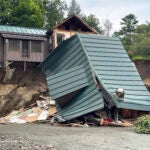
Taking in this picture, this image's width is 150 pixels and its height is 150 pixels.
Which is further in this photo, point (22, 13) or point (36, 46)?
point (22, 13)

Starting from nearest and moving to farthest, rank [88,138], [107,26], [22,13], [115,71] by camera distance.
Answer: [88,138] → [115,71] → [22,13] → [107,26]

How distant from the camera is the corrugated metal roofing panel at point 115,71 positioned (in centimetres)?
2462

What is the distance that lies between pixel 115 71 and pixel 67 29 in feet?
41.7

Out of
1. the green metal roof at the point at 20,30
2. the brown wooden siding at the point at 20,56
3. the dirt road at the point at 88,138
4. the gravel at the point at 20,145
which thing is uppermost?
the green metal roof at the point at 20,30

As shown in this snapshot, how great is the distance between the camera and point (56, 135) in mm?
19172

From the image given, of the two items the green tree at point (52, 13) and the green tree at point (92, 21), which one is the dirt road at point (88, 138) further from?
the green tree at point (92, 21)

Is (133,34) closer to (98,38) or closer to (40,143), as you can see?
(98,38)

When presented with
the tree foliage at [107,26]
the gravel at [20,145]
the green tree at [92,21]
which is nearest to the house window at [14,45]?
the gravel at [20,145]

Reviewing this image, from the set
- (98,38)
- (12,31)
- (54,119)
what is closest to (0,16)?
(12,31)

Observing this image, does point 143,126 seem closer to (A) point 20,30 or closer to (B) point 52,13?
(A) point 20,30

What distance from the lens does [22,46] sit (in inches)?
1494

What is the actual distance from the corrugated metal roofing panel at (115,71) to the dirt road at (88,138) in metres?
2.93

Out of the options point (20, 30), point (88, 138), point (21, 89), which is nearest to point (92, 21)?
point (20, 30)

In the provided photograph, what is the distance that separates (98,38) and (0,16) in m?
22.5
